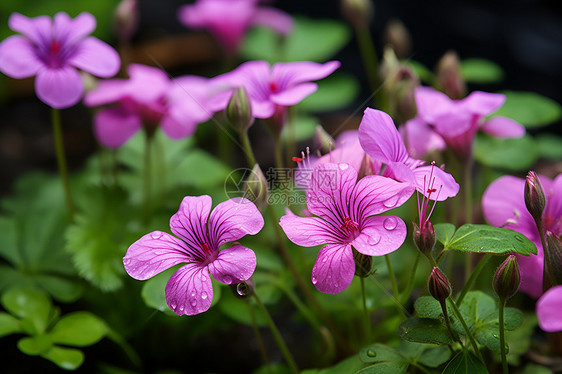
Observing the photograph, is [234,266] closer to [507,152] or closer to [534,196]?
[534,196]

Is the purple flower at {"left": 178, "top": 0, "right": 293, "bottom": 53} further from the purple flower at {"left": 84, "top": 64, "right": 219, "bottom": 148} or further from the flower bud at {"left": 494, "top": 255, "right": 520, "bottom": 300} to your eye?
the flower bud at {"left": 494, "top": 255, "right": 520, "bottom": 300}

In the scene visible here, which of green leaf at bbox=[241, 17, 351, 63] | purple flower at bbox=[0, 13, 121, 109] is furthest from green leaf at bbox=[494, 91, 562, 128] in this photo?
purple flower at bbox=[0, 13, 121, 109]

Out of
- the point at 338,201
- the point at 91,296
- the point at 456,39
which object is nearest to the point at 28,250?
the point at 91,296

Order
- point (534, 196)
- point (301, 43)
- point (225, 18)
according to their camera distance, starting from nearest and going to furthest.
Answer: point (534, 196), point (225, 18), point (301, 43)

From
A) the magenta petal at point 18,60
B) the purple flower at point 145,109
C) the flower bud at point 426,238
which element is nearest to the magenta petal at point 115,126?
the purple flower at point 145,109

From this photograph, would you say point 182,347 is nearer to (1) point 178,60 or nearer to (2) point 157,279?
(2) point 157,279

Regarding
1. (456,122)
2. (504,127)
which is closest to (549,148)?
(504,127)
